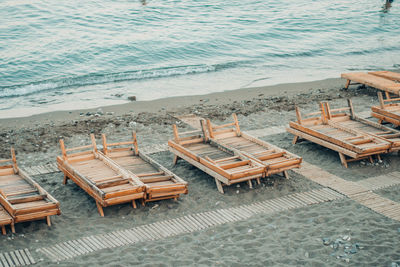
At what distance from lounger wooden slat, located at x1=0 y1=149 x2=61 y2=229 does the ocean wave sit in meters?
11.6

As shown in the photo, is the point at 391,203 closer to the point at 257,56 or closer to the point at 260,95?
the point at 260,95

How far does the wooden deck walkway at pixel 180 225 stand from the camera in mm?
7836

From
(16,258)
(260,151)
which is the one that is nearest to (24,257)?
(16,258)

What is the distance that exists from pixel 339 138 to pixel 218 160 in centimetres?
313

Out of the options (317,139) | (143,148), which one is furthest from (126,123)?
(317,139)

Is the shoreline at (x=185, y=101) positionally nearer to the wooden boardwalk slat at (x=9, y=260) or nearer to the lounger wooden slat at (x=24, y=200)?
the lounger wooden slat at (x=24, y=200)

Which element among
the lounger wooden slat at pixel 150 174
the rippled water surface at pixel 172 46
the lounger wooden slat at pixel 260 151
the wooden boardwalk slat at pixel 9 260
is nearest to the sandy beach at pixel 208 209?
the wooden boardwalk slat at pixel 9 260

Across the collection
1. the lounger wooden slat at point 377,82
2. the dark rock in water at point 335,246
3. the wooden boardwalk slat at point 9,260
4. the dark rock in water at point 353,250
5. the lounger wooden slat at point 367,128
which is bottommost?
the dark rock in water at point 353,250

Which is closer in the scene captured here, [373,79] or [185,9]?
[373,79]

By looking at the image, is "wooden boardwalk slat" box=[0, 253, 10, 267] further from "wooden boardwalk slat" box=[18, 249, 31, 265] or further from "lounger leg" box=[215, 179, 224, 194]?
"lounger leg" box=[215, 179, 224, 194]

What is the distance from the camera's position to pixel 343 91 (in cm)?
1822

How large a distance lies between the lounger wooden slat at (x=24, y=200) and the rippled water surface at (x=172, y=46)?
8.40m

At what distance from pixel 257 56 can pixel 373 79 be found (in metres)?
10.2

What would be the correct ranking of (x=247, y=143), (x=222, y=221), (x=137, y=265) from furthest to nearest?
(x=247, y=143) < (x=222, y=221) < (x=137, y=265)
